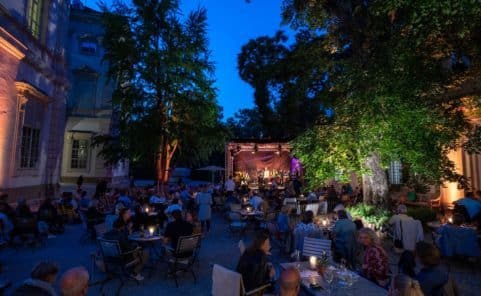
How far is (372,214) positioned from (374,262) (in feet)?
19.1

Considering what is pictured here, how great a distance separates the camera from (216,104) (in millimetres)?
17031

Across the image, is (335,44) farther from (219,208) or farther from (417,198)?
(219,208)

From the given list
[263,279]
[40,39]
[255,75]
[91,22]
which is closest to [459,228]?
[263,279]

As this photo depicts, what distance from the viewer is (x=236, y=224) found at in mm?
10188

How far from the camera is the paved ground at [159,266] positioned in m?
5.82

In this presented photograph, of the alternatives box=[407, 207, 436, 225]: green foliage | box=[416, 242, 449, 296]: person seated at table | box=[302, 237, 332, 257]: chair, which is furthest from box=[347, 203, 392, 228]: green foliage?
box=[416, 242, 449, 296]: person seated at table

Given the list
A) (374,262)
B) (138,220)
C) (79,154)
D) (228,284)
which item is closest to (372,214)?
(374,262)

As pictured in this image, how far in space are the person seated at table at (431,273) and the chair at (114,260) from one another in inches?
184

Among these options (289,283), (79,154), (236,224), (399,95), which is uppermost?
(399,95)

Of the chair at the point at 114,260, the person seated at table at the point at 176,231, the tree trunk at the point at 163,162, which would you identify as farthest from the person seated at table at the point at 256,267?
the tree trunk at the point at 163,162

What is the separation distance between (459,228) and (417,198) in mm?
9358

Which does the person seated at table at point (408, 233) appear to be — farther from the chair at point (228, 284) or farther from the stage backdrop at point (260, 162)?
the stage backdrop at point (260, 162)

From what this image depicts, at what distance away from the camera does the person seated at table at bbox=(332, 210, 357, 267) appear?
6.23m

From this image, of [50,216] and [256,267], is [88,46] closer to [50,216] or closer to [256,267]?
[50,216]
